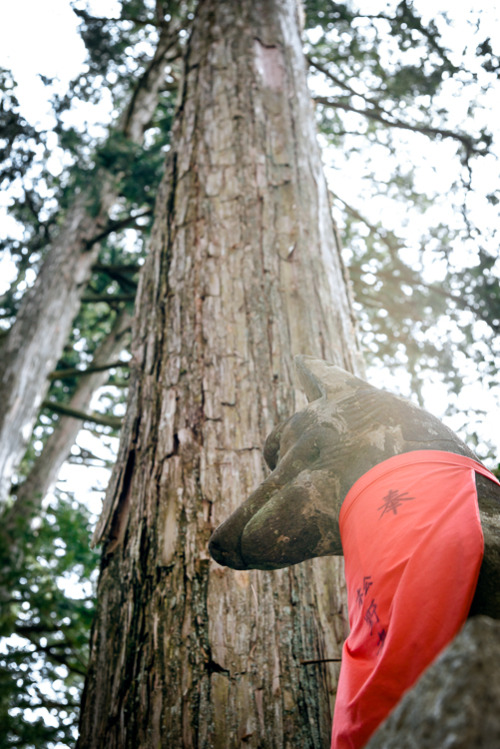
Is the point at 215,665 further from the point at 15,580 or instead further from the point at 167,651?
the point at 15,580

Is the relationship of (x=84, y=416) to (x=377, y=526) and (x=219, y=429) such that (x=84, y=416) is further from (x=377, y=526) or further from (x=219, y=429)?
(x=377, y=526)

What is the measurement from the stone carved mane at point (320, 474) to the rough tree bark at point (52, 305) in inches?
184

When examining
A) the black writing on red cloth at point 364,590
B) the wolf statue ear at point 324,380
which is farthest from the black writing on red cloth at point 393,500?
the wolf statue ear at point 324,380

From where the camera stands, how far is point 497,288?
17.5 feet

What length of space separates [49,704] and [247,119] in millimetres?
5147

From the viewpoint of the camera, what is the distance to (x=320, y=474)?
1116 mm

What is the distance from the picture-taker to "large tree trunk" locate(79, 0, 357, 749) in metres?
1.46

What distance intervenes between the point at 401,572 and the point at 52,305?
20.1ft

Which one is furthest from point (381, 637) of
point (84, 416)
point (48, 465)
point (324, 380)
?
point (48, 465)

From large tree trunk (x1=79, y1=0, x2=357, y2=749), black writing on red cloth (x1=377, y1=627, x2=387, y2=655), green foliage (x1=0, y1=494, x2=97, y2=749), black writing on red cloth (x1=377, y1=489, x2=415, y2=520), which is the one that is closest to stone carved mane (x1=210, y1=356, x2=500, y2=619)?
black writing on red cloth (x1=377, y1=489, x2=415, y2=520)

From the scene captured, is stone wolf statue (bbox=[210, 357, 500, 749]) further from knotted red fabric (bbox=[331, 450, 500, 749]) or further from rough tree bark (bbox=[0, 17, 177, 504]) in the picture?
rough tree bark (bbox=[0, 17, 177, 504])

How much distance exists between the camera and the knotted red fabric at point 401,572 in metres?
0.80

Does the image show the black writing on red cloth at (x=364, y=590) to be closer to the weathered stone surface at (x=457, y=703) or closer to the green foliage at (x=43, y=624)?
the weathered stone surface at (x=457, y=703)

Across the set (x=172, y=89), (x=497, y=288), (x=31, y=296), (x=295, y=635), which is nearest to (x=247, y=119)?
(x=295, y=635)
